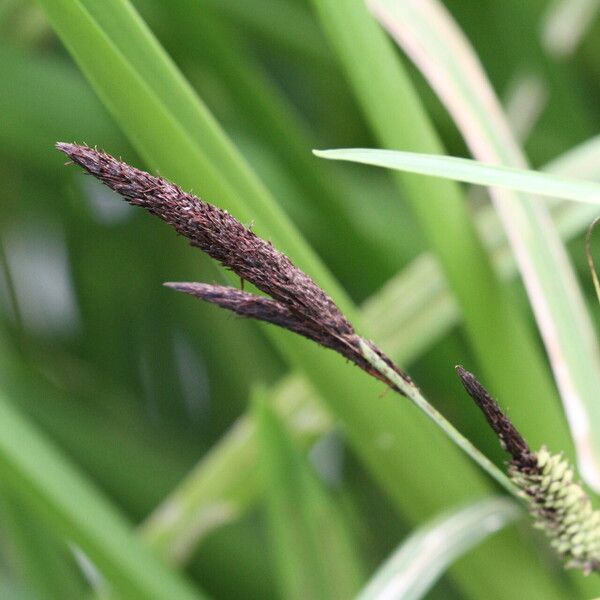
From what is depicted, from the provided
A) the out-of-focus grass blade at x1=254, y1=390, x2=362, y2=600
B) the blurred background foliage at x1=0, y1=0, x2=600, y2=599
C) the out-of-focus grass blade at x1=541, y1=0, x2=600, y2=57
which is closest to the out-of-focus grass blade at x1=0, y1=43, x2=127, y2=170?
the blurred background foliage at x1=0, y1=0, x2=600, y2=599

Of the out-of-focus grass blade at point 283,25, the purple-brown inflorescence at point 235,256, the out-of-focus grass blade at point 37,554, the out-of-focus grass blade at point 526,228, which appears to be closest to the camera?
the purple-brown inflorescence at point 235,256

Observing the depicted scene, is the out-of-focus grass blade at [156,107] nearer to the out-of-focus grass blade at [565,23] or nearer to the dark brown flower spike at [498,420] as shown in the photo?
the dark brown flower spike at [498,420]

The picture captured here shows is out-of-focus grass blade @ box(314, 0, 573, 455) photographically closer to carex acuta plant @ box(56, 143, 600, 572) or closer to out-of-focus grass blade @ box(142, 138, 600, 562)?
out-of-focus grass blade @ box(142, 138, 600, 562)

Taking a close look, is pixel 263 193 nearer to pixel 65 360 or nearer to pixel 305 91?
pixel 65 360

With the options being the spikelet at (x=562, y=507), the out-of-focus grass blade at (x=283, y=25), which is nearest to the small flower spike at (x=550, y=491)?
the spikelet at (x=562, y=507)

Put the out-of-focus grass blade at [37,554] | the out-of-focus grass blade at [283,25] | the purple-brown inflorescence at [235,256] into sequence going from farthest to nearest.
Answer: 1. the out-of-focus grass blade at [283,25]
2. the out-of-focus grass blade at [37,554]
3. the purple-brown inflorescence at [235,256]

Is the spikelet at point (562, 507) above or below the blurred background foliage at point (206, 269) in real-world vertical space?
below

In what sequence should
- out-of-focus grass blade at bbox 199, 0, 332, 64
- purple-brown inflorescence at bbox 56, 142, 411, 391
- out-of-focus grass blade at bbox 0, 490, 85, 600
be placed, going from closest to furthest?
purple-brown inflorescence at bbox 56, 142, 411, 391, out-of-focus grass blade at bbox 0, 490, 85, 600, out-of-focus grass blade at bbox 199, 0, 332, 64
